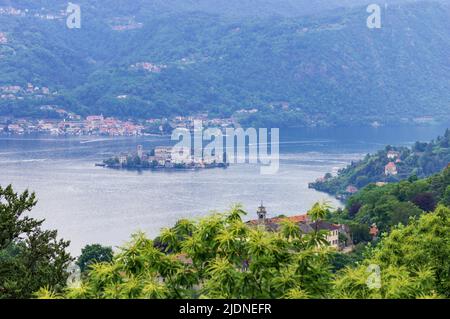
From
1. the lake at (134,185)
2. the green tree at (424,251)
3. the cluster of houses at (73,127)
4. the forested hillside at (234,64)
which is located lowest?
the lake at (134,185)

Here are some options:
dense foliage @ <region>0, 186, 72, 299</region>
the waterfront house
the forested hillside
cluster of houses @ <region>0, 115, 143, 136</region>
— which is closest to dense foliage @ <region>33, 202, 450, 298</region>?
dense foliage @ <region>0, 186, 72, 299</region>

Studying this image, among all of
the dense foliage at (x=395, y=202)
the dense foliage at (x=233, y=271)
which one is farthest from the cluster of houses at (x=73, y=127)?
the dense foliage at (x=233, y=271)

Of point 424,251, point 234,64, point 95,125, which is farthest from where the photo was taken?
point 234,64

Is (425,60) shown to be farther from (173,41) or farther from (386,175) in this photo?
(386,175)

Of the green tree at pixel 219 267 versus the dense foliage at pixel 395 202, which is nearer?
the green tree at pixel 219 267

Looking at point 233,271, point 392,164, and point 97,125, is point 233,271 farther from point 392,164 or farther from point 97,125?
point 97,125

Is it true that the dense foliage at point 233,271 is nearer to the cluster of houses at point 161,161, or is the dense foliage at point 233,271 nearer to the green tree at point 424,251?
the green tree at point 424,251

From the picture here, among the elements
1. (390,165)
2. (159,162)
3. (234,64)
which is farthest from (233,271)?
(234,64)
